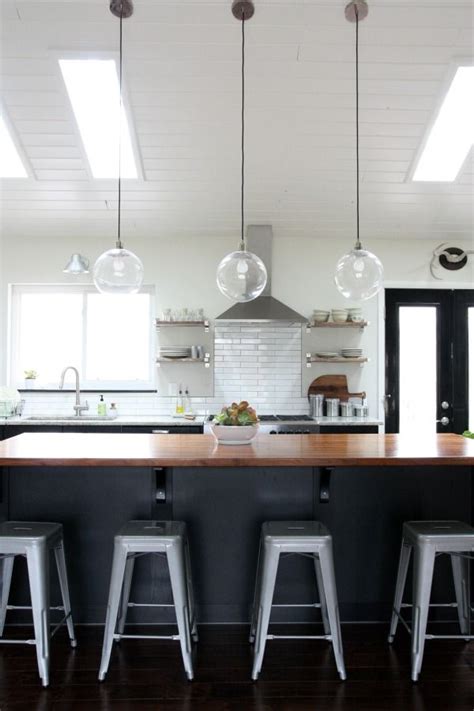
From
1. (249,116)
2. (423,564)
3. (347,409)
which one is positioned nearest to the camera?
(423,564)

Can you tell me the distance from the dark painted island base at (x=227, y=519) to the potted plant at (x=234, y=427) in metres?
0.17

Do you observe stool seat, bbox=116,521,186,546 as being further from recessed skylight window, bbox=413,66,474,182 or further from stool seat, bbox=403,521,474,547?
recessed skylight window, bbox=413,66,474,182

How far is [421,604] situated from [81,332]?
438 cm

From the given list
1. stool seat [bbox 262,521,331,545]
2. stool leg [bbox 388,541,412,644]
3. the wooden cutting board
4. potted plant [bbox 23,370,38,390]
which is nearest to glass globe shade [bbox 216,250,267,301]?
stool seat [bbox 262,521,331,545]

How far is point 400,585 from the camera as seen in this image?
2.63m

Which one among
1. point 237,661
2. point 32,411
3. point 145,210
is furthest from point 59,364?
point 237,661

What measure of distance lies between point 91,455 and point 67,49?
2.89m

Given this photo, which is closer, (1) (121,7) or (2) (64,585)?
(2) (64,585)

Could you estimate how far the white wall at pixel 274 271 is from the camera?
557 centimetres

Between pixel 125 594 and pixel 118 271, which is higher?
pixel 118 271

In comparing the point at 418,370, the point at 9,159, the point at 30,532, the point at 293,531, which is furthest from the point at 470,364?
the point at 9,159

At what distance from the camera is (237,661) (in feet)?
8.05

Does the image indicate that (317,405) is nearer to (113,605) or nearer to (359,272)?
(359,272)

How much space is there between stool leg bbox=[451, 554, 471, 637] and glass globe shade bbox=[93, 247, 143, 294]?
2212 mm
